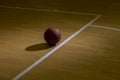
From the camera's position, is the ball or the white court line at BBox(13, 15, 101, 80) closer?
the white court line at BBox(13, 15, 101, 80)

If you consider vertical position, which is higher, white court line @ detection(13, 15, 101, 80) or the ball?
the ball

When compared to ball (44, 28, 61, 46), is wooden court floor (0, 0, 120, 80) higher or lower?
lower

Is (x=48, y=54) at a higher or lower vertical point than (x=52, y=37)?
lower

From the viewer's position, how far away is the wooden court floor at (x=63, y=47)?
397 cm

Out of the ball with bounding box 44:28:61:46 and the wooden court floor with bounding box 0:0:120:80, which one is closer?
the wooden court floor with bounding box 0:0:120:80

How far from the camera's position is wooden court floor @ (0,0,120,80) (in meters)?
3.97

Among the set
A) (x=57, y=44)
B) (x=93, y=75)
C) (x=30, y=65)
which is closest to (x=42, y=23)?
(x=57, y=44)

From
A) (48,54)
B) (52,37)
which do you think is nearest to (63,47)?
(52,37)

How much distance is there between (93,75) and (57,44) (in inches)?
52.4

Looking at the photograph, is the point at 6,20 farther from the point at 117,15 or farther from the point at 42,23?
the point at 117,15

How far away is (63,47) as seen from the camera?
488cm

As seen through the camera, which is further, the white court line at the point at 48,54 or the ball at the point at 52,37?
the ball at the point at 52,37

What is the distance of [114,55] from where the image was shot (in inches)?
177

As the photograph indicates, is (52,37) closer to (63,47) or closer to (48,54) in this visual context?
(63,47)
